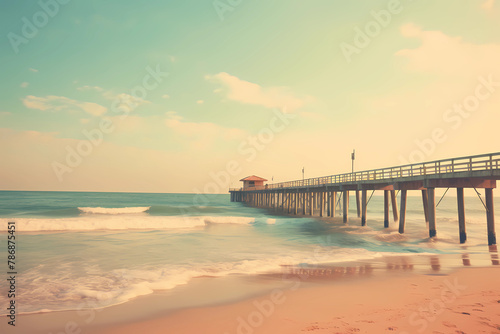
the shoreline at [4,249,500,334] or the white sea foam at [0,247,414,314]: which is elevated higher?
the shoreline at [4,249,500,334]

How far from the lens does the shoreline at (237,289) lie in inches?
244

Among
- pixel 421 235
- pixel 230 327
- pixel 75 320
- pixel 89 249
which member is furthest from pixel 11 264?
pixel 421 235

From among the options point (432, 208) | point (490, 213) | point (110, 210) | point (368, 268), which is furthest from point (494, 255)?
point (110, 210)

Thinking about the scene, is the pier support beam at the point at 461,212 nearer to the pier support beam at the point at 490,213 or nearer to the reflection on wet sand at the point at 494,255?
the pier support beam at the point at 490,213

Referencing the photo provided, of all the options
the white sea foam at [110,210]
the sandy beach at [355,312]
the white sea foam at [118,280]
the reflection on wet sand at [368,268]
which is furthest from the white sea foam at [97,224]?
the sandy beach at [355,312]

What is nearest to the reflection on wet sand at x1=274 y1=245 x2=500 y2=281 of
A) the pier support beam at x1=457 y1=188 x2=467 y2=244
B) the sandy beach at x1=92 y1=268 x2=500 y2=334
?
the sandy beach at x1=92 y1=268 x2=500 y2=334

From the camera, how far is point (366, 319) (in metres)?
5.94

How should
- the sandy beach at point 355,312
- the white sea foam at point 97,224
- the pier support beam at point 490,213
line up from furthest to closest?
the white sea foam at point 97,224 < the pier support beam at point 490,213 < the sandy beach at point 355,312

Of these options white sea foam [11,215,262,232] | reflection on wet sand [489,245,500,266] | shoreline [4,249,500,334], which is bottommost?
white sea foam [11,215,262,232]

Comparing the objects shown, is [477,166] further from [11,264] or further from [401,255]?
[11,264]

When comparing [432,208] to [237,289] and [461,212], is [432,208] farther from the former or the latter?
[237,289]

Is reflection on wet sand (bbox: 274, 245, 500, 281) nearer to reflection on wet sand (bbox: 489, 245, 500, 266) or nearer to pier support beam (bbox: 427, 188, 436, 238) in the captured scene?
reflection on wet sand (bbox: 489, 245, 500, 266)

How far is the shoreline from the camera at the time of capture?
6191 millimetres

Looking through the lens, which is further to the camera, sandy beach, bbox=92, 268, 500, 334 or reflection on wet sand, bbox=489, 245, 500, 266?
reflection on wet sand, bbox=489, 245, 500, 266
